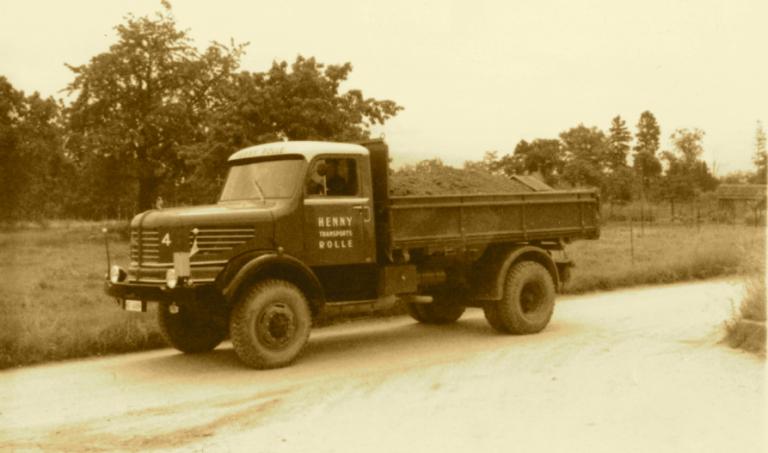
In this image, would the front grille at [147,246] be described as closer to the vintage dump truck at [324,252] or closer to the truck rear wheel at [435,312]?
the vintage dump truck at [324,252]

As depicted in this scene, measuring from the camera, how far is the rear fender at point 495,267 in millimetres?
11070

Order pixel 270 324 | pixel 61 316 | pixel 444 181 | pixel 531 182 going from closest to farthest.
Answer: pixel 270 324 < pixel 444 181 < pixel 61 316 < pixel 531 182

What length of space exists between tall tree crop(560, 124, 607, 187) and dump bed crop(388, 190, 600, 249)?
48639 mm

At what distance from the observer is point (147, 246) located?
9156mm

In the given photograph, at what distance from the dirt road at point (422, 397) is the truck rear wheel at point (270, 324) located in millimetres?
224

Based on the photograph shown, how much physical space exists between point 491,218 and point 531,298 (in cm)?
131

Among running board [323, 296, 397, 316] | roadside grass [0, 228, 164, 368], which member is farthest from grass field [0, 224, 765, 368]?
running board [323, 296, 397, 316]

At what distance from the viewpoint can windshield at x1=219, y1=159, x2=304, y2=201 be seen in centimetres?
972

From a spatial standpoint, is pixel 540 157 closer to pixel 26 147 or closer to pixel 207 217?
pixel 26 147

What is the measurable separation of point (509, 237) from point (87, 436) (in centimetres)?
628

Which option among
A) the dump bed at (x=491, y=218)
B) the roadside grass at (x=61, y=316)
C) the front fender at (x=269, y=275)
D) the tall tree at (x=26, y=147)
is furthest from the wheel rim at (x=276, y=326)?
the tall tree at (x=26, y=147)

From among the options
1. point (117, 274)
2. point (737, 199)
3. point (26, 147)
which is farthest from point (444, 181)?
point (737, 199)

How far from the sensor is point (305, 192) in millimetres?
9680

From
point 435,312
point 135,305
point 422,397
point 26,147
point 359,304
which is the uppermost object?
point 26,147
